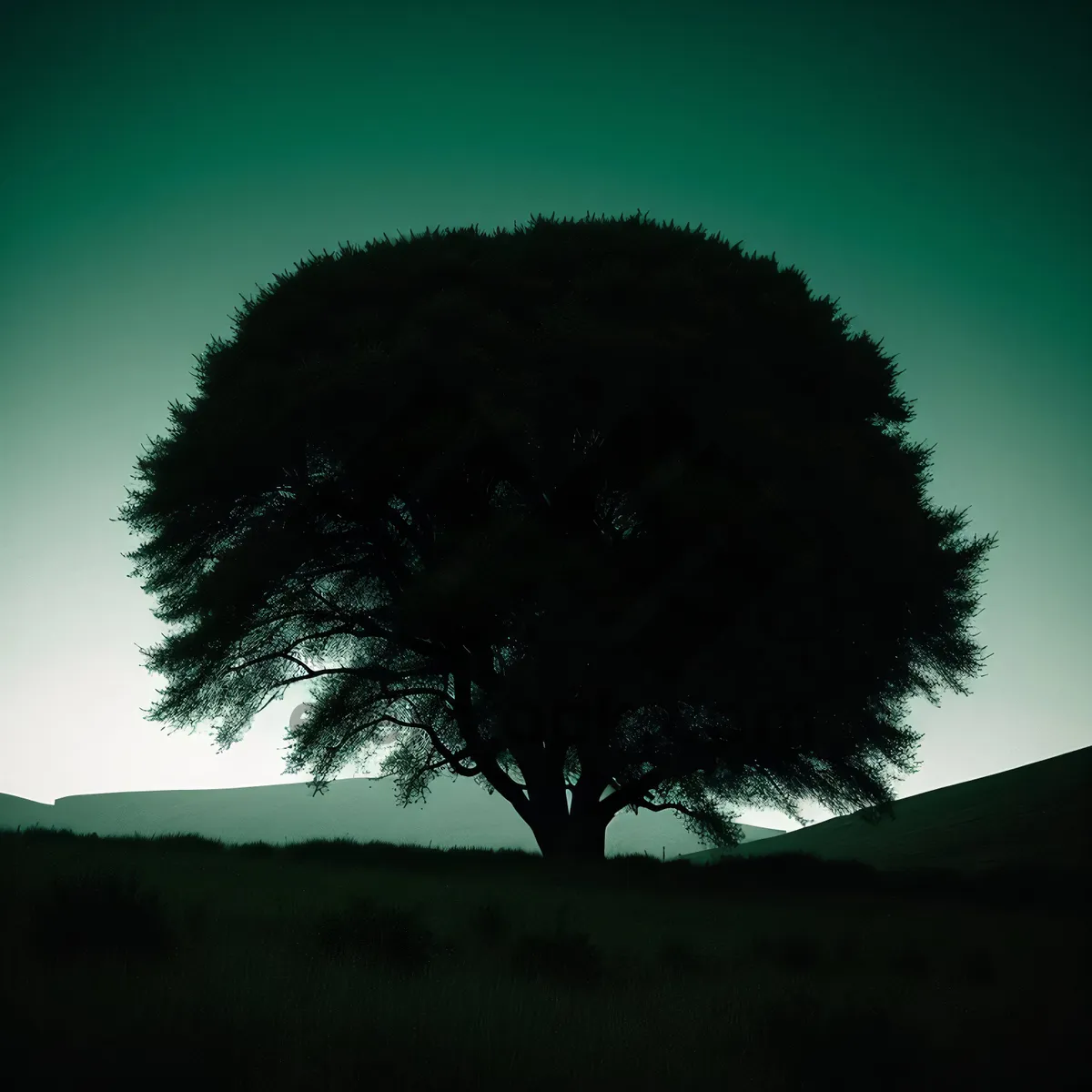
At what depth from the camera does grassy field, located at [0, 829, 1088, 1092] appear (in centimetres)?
425

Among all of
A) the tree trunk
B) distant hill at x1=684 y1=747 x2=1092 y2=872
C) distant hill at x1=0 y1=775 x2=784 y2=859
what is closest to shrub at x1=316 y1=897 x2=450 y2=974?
the tree trunk

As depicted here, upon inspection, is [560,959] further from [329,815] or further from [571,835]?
[329,815]

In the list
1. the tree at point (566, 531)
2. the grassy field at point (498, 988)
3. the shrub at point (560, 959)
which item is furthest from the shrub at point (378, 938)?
the tree at point (566, 531)

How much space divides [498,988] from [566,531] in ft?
35.6

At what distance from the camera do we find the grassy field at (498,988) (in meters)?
4.25

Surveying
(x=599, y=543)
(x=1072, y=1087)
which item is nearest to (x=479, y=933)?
(x=1072, y=1087)

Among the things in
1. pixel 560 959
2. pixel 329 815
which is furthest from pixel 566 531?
pixel 329 815

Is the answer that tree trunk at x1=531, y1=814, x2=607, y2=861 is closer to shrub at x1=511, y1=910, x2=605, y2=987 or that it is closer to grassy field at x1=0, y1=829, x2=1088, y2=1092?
grassy field at x1=0, y1=829, x2=1088, y2=1092

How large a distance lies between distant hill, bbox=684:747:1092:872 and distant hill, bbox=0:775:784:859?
111220mm

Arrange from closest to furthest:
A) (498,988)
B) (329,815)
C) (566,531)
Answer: (498,988), (566,531), (329,815)

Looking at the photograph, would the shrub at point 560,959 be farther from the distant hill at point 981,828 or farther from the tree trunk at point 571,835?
the distant hill at point 981,828

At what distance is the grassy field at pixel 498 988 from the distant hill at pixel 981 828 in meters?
10.9

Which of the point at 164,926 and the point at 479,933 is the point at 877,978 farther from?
the point at 164,926

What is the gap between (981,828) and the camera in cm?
2450
